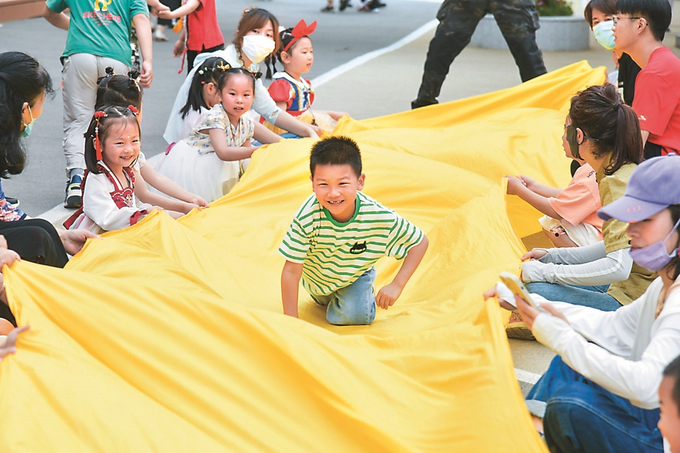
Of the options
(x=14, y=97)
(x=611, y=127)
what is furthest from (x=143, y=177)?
(x=611, y=127)

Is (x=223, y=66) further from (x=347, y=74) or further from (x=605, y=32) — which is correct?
(x=347, y=74)

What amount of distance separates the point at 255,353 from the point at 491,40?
831 centimetres

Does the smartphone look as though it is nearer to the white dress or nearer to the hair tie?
the hair tie

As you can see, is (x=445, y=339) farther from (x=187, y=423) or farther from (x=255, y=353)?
(x=187, y=423)

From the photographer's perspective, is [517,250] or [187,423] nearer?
[187,423]

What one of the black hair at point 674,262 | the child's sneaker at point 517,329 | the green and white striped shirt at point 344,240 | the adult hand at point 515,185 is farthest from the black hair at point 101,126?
the black hair at point 674,262

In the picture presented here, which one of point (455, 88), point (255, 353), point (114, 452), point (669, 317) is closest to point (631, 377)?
point (669, 317)

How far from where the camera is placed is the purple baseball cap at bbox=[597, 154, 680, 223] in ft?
5.46

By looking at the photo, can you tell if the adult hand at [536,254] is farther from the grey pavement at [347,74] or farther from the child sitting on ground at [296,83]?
the child sitting on ground at [296,83]

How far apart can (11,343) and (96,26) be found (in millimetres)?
2533

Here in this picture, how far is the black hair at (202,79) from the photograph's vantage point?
3945mm

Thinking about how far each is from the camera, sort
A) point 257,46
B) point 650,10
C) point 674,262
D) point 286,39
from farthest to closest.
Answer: point 286,39 < point 257,46 < point 650,10 < point 674,262

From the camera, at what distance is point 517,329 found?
266 centimetres

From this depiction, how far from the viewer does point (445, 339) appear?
198cm
